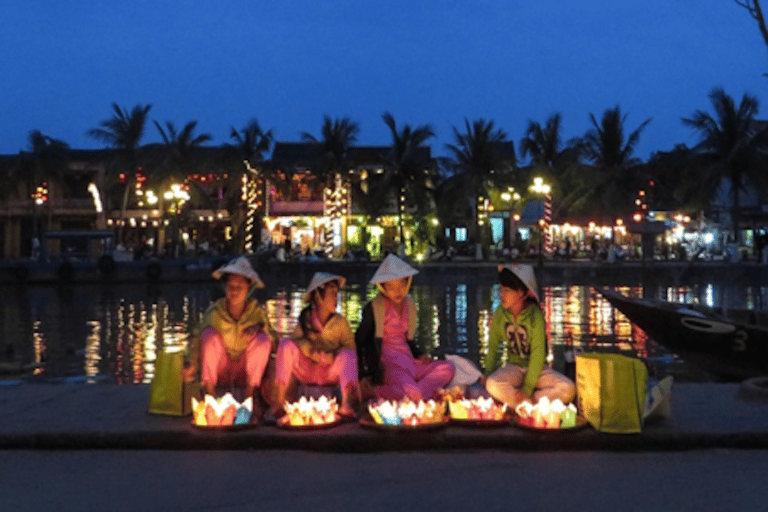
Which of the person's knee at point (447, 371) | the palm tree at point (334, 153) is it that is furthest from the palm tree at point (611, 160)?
the person's knee at point (447, 371)

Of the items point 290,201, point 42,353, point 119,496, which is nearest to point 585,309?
point 42,353

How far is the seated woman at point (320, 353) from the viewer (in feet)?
21.8

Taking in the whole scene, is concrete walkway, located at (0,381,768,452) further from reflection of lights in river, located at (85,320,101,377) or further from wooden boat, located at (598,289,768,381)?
reflection of lights in river, located at (85,320,101,377)

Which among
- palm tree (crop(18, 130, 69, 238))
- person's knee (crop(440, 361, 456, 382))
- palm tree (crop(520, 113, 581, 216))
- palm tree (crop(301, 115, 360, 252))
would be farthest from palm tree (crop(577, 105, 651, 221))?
person's knee (crop(440, 361, 456, 382))

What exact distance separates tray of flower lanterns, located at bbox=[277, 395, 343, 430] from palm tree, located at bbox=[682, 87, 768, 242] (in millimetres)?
41654

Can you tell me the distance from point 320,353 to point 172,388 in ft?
4.00

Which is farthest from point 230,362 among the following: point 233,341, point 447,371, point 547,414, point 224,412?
point 547,414

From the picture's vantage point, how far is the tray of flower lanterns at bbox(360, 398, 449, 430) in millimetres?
6289

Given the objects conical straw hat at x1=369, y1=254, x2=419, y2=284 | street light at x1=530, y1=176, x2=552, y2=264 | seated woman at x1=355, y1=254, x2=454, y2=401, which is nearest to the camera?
conical straw hat at x1=369, y1=254, x2=419, y2=284

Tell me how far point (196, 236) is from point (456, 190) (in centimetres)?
2017

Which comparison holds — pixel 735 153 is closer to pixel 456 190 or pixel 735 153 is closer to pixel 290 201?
pixel 456 190

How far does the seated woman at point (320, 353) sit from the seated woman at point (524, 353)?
1059 millimetres

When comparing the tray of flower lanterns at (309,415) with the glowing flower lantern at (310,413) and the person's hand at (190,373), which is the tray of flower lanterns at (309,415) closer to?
the glowing flower lantern at (310,413)

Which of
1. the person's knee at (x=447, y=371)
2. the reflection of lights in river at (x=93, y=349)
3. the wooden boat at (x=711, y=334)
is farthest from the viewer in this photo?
the reflection of lights in river at (x=93, y=349)
